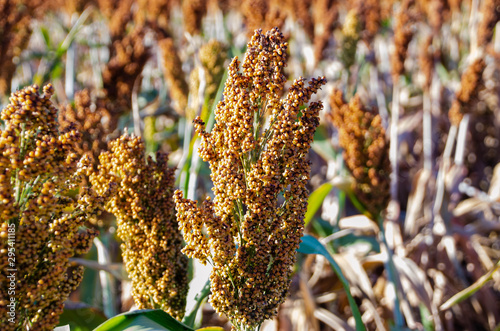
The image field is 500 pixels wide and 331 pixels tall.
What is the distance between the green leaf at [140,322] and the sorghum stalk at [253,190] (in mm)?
145

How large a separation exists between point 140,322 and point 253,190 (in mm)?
450

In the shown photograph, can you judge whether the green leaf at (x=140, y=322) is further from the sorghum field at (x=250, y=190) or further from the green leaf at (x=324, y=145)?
the green leaf at (x=324, y=145)

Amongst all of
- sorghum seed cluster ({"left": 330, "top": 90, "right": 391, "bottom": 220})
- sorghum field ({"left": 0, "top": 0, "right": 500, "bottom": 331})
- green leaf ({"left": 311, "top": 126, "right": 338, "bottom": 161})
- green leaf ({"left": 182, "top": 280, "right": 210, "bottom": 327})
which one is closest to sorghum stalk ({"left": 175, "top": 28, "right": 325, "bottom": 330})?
sorghum field ({"left": 0, "top": 0, "right": 500, "bottom": 331})

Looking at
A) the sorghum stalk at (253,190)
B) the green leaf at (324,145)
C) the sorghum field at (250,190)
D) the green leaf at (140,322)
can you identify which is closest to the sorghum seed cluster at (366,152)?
the sorghum field at (250,190)

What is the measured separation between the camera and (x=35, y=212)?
96 centimetres

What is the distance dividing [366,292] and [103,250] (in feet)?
4.42

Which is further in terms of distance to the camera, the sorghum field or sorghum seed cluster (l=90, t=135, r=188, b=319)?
sorghum seed cluster (l=90, t=135, r=188, b=319)

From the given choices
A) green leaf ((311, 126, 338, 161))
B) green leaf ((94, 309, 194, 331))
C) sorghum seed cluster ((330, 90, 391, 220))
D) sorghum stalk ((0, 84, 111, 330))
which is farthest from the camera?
green leaf ((311, 126, 338, 161))

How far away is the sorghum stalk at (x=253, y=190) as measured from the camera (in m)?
1.07

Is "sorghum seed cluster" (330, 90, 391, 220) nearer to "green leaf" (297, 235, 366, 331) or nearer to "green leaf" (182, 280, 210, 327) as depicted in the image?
"green leaf" (297, 235, 366, 331)

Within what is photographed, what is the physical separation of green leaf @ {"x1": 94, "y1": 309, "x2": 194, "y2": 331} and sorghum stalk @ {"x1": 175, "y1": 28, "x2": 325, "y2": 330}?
0.15 metres

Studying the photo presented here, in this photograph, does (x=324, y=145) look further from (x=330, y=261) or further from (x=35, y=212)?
(x=35, y=212)

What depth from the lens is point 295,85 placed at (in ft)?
3.62

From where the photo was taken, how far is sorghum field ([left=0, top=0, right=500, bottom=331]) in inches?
40.3
